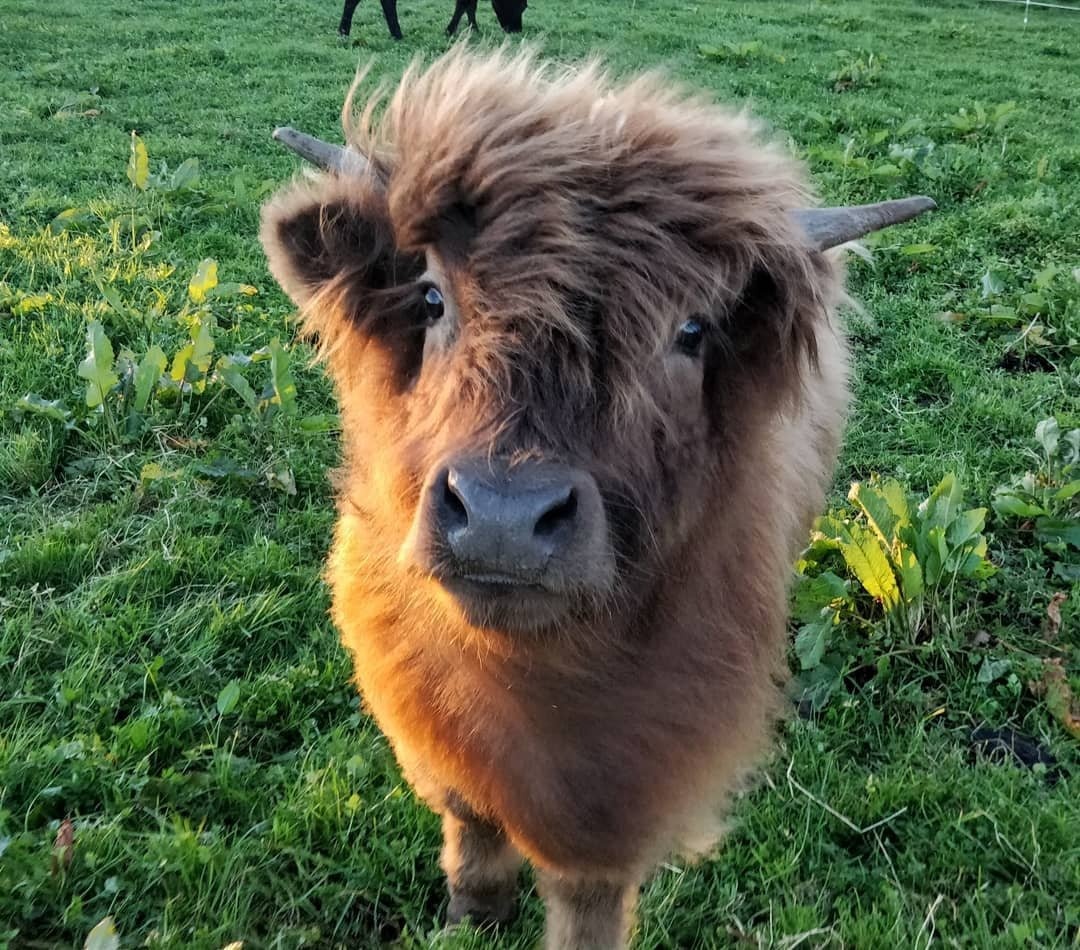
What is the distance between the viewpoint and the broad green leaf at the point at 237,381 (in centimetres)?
402

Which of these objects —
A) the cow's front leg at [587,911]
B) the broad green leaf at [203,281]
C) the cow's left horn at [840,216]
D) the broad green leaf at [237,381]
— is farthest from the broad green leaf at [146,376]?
the cow's front leg at [587,911]

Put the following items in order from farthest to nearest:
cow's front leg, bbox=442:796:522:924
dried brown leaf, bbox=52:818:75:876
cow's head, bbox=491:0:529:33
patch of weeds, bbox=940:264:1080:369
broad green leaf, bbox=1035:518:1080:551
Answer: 1. cow's head, bbox=491:0:529:33
2. patch of weeds, bbox=940:264:1080:369
3. broad green leaf, bbox=1035:518:1080:551
4. cow's front leg, bbox=442:796:522:924
5. dried brown leaf, bbox=52:818:75:876

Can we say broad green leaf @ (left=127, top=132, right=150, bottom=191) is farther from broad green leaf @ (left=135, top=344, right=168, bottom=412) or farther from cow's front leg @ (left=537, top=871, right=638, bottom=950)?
cow's front leg @ (left=537, top=871, right=638, bottom=950)

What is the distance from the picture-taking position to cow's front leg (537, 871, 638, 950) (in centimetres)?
238

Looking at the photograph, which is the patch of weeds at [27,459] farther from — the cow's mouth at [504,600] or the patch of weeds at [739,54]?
the patch of weeds at [739,54]

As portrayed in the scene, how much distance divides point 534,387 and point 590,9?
627 inches

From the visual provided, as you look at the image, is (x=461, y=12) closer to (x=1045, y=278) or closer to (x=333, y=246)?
(x=1045, y=278)

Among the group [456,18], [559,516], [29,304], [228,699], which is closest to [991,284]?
[228,699]

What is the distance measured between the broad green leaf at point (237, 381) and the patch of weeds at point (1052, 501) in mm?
3082

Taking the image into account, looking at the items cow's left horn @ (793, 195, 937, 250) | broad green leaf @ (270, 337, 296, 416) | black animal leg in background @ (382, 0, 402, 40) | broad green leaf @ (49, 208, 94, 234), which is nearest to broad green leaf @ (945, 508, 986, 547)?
cow's left horn @ (793, 195, 937, 250)

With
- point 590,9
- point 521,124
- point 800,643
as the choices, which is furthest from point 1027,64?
point 521,124

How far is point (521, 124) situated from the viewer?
1948mm

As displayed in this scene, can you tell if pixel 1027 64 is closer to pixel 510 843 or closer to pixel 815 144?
pixel 815 144

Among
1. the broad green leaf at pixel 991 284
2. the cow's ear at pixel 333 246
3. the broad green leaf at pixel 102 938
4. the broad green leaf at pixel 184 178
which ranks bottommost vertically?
the broad green leaf at pixel 102 938
